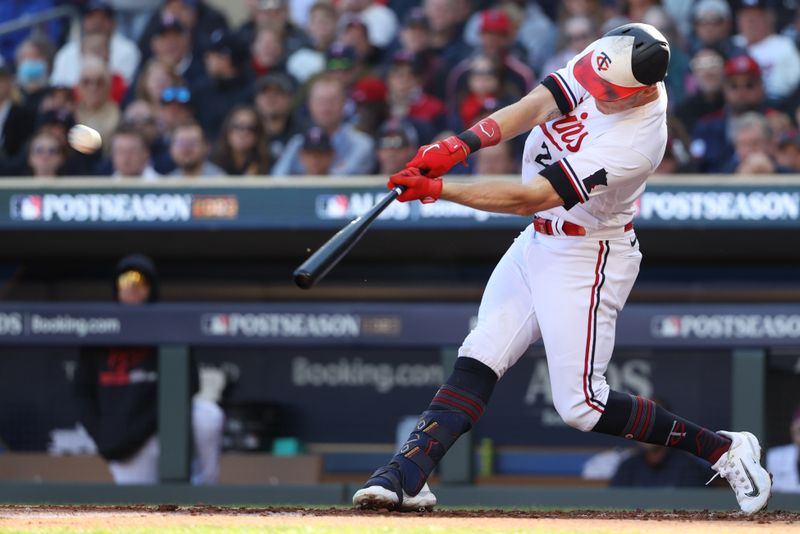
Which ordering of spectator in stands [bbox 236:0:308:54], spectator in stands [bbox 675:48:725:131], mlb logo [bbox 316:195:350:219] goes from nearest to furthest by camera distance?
mlb logo [bbox 316:195:350:219], spectator in stands [bbox 675:48:725:131], spectator in stands [bbox 236:0:308:54]

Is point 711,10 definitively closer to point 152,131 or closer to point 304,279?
point 152,131

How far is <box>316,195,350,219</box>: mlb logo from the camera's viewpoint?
23.5ft

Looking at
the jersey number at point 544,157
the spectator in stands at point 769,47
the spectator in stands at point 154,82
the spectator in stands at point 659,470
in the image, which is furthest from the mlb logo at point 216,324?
the spectator in stands at point 769,47

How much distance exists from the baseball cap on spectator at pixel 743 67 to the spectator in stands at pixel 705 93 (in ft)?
0.24

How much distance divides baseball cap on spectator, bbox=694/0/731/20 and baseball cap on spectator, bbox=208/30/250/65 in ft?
8.70

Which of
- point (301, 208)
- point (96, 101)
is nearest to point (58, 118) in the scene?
point (96, 101)

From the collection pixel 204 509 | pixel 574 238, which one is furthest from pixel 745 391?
pixel 204 509

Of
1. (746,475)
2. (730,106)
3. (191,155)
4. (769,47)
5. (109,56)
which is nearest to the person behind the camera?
(746,475)

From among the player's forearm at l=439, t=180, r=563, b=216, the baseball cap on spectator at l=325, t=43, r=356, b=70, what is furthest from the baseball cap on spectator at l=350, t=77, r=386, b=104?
the player's forearm at l=439, t=180, r=563, b=216

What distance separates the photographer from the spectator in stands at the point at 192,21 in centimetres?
912

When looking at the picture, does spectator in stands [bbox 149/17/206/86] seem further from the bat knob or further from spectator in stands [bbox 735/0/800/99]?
the bat knob

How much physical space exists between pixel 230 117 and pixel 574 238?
13.0 feet

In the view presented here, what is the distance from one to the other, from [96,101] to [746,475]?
17.0 ft

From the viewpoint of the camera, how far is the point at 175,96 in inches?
332
